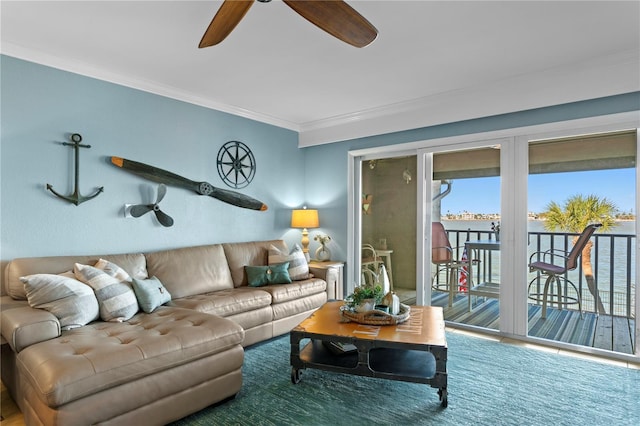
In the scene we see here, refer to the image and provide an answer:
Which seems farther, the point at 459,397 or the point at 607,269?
the point at 607,269

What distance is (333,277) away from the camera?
432 centimetres

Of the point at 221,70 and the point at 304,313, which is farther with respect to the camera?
the point at 304,313

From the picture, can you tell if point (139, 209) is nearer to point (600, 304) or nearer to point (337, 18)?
point (337, 18)

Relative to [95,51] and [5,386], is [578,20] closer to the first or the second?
[95,51]

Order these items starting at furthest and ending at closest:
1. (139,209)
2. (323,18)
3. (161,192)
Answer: (161,192)
(139,209)
(323,18)

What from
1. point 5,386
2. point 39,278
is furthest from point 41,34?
point 5,386

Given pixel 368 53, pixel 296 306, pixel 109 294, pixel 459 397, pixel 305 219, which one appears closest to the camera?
pixel 459 397

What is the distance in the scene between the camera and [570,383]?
2.63 meters

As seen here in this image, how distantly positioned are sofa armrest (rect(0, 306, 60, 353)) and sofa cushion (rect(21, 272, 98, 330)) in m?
0.07

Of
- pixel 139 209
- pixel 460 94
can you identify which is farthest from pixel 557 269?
pixel 139 209

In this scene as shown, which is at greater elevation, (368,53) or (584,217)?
(368,53)

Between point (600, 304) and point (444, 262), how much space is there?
1448 millimetres

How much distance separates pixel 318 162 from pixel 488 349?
122 inches

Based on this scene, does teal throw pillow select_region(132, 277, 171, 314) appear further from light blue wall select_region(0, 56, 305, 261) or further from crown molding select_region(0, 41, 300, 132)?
crown molding select_region(0, 41, 300, 132)
